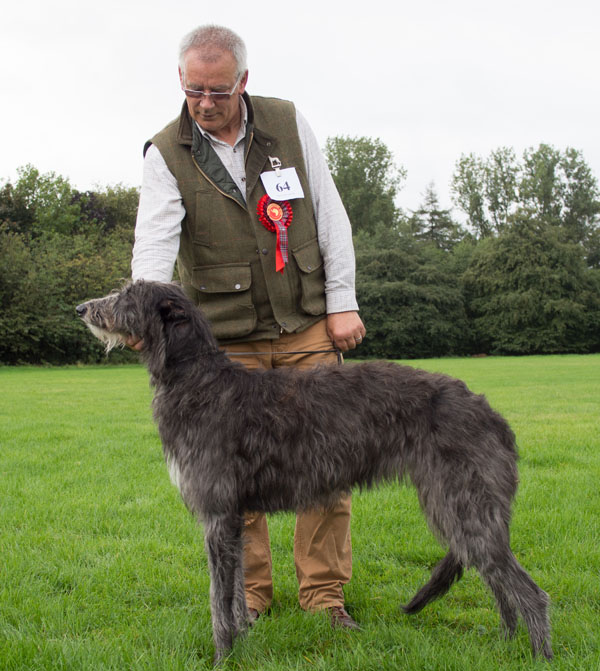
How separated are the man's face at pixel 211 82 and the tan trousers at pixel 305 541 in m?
1.50

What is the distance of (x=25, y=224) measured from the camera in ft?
173

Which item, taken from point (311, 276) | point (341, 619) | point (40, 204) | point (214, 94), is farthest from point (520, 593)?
point (40, 204)

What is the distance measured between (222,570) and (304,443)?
2.72ft

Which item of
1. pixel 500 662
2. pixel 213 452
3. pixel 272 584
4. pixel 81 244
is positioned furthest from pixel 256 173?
pixel 81 244

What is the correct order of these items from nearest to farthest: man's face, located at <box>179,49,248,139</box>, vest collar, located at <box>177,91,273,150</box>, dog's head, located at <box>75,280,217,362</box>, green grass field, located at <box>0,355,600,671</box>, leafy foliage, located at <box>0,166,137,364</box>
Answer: green grass field, located at <box>0,355,600,671</box>
dog's head, located at <box>75,280,217,362</box>
man's face, located at <box>179,49,248,139</box>
vest collar, located at <box>177,91,273,150</box>
leafy foliage, located at <box>0,166,137,364</box>

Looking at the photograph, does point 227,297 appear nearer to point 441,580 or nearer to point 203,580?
point 203,580

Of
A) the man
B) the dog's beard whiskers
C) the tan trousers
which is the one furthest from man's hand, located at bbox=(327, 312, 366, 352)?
the dog's beard whiskers

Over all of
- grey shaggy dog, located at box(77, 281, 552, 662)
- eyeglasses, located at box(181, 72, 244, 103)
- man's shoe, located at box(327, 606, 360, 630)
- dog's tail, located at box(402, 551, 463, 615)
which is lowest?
man's shoe, located at box(327, 606, 360, 630)

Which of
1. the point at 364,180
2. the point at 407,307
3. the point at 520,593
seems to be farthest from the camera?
the point at 364,180

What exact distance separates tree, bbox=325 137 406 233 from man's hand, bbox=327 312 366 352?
59.9 m

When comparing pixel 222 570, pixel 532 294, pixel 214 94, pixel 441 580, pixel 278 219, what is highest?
pixel 214 94

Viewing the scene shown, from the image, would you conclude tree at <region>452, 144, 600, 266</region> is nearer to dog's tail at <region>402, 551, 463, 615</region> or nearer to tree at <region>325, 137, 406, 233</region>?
tree at <region>325, 137, 406, 233</region>

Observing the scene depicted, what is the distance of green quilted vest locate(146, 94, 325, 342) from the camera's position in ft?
13.9

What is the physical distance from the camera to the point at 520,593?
3.59m
